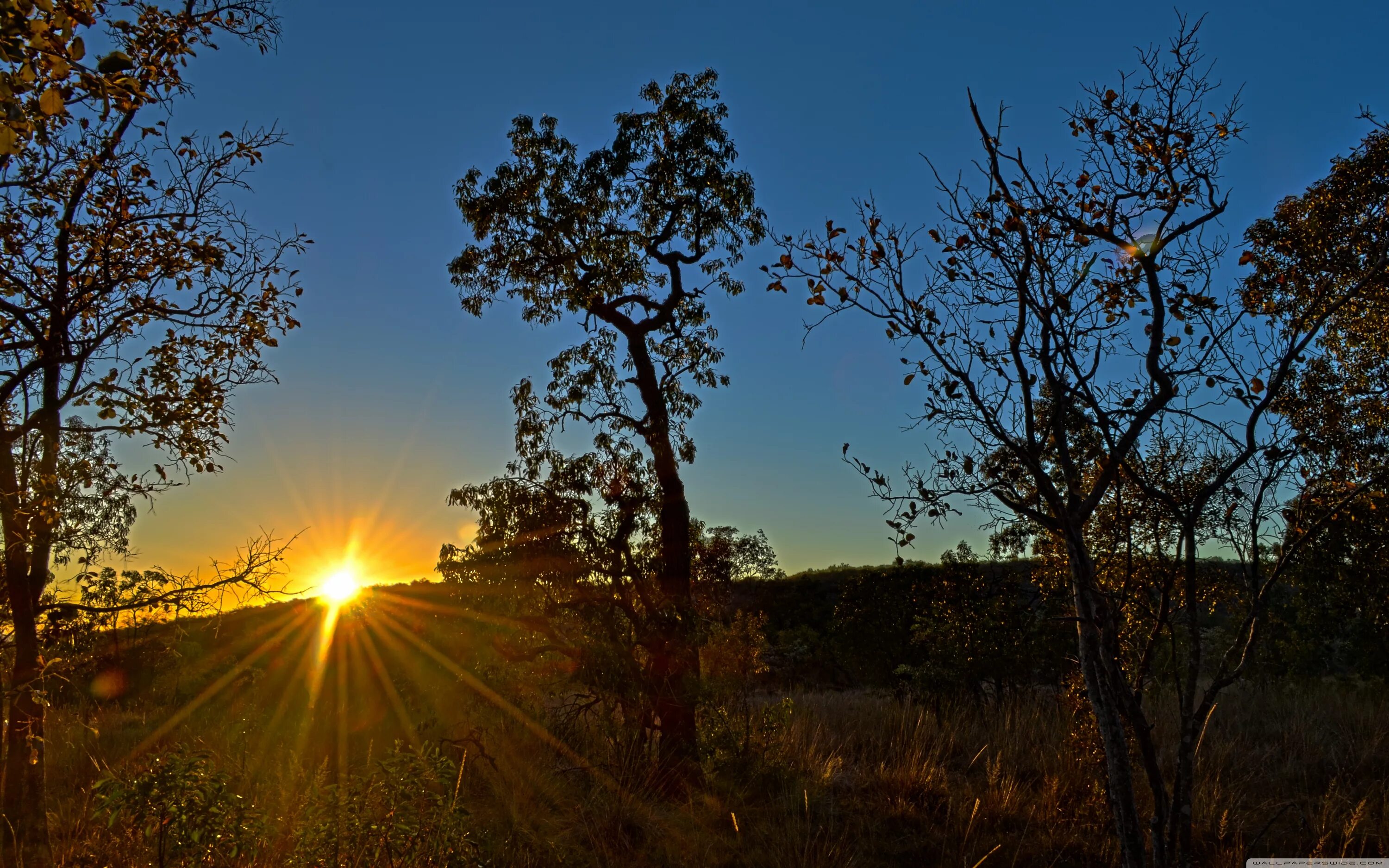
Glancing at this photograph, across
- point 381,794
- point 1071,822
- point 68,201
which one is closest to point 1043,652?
point 1071,822

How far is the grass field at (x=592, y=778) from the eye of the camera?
5.21 metres

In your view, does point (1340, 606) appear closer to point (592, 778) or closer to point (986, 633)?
point (986, 633)

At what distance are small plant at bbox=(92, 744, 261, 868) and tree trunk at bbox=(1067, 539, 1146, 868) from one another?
5.57 meters

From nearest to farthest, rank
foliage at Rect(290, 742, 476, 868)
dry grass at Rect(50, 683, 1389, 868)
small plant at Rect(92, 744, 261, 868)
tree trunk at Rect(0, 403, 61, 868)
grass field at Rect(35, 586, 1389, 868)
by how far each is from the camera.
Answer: small plant at Rect(92, 744, 261, 868)
foliage at Rect(290, 742, 476, 868)
grass field at Rect(35, 586, 1389, 868)
tree trunk at Rect(0, 403, 61, 868)
dry grass at Rect(50, 683, 1389, 868)

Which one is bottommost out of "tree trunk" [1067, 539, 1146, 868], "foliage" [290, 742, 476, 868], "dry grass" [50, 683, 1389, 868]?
"dry grass" [50, 683, 1389, 868]

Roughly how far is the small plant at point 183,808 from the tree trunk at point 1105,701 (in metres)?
5.57

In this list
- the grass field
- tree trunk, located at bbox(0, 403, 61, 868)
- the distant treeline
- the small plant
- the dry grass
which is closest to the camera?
the small plant

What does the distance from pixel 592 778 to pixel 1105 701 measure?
6449 millimetres

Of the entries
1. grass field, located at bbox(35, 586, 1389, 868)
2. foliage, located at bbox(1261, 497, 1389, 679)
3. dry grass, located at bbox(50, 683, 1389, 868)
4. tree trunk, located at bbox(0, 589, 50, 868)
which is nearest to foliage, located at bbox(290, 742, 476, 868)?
grass field, located at bbox(35, 586, 1389, 868)

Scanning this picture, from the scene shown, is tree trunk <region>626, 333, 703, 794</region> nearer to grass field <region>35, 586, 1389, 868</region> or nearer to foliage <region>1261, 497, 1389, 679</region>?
grass field <region>35, 586, 1389, 868</region>

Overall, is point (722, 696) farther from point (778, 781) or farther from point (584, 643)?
point (584, 643)

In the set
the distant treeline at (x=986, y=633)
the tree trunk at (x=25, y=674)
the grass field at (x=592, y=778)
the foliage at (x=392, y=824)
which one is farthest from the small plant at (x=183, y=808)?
the distant treeline at (x=986, y=633)

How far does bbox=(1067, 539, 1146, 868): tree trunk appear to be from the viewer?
5027 mm

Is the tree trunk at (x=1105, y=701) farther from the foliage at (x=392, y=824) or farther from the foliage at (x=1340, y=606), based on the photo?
the foliage at (x=392, y=824)
